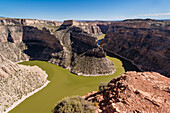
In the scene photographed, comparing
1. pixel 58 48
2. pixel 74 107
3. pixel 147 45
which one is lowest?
pixel 74 107

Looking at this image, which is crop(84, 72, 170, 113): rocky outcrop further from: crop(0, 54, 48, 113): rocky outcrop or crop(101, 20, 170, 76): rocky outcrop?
crop(101, 20, 170, 76): rocky outcrop

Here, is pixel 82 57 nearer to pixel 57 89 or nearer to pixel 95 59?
pixel 95 59

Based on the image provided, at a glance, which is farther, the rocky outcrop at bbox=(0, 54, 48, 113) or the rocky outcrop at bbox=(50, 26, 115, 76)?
the rocky outcrop at bbox=(50, 26, 115, 76)

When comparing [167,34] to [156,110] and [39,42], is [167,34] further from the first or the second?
[39,42]

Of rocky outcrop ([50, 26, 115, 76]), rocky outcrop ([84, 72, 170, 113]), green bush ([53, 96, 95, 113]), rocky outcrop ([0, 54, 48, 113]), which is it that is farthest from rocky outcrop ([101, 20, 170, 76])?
rocky outcrop ([0, 54, 48, 113])

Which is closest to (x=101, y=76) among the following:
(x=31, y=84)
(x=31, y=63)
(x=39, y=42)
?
(x=31, y=84)

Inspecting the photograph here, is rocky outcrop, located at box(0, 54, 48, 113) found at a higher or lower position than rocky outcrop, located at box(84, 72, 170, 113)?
lower

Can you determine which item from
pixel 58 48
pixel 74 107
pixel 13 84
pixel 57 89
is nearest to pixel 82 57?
pixel 58 48
